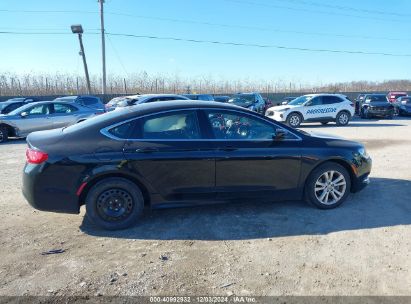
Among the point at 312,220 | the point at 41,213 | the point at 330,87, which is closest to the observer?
the point at 312,220

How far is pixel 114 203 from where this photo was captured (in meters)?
4.41

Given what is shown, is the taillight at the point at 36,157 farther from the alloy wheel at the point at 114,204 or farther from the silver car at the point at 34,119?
the silver car at the point at 34,119

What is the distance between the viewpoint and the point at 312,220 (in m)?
4.68

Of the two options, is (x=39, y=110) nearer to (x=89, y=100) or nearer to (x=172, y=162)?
(x=89, y=100)

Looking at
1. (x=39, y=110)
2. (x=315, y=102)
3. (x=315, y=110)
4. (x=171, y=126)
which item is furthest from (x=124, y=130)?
(x=315, y=102)

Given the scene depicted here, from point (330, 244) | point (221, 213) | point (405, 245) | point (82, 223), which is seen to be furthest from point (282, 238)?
point (82, 223)

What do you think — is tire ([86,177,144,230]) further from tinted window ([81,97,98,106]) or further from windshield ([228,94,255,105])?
windshield ([228,94,255,105])

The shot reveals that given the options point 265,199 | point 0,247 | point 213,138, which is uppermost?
point 213,138

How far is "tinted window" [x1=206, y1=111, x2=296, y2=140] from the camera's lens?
4.65 metres

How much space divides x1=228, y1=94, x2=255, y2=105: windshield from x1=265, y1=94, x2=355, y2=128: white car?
1.82m

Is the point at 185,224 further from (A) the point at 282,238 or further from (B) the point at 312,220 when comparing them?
(B) the point at 312,220

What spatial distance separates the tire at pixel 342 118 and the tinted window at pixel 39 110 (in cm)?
1450

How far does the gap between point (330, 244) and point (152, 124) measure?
2672 millimetres

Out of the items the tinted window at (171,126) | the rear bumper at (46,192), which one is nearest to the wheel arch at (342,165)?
the tinted window at (171,126)
